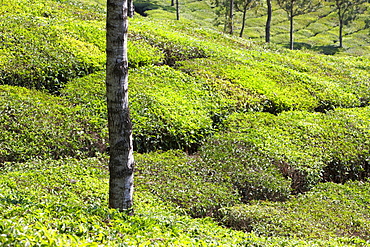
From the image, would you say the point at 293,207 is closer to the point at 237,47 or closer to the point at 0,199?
the point at 0,199

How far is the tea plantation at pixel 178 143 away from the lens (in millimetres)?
7867

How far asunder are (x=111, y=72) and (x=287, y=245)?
5.22 metres

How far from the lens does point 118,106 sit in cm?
731

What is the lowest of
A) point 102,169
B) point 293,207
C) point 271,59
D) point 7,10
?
point 293,207

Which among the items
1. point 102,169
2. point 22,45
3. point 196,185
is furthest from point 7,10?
point 196,185

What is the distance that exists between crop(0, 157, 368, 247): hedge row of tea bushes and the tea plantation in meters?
0.03

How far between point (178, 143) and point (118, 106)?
6.82 m

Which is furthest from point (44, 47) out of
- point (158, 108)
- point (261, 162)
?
point (261, 162)

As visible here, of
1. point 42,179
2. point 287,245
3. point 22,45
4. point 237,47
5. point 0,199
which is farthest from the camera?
point 237,47

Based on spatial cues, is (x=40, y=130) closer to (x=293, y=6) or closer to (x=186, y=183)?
(x=186, y=183)

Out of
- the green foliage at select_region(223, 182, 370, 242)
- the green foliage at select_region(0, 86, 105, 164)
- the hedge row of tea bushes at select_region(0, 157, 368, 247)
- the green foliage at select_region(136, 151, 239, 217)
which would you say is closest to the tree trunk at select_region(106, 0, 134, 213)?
the hedge row of tea bushes at select_region(0, 157, 368, 247)

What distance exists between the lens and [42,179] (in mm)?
9672

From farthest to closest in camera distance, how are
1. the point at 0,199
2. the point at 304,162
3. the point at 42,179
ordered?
the point at 304,162 → the point at 42,179 → the point at 0,199

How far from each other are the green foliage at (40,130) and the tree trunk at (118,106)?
5.05m
